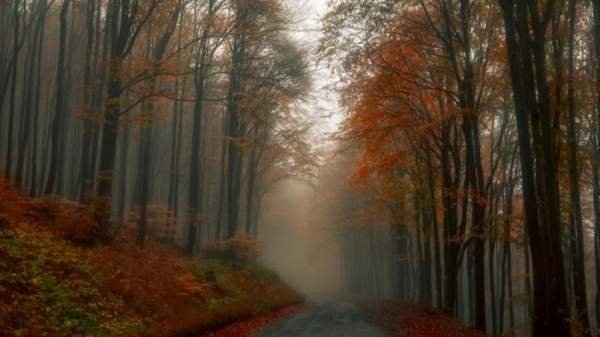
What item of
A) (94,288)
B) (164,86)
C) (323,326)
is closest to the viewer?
(94,288)

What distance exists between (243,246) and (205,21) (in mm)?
9925

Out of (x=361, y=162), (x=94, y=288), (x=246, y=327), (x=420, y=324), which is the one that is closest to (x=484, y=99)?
(x=361, y=162)

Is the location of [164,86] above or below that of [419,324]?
above

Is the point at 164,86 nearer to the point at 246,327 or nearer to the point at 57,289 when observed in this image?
the point at 246,327

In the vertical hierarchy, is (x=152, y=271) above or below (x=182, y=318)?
above

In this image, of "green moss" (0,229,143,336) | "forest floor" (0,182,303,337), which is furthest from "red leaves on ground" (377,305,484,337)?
"green moss" (0,229,143,336)

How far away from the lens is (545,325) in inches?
357

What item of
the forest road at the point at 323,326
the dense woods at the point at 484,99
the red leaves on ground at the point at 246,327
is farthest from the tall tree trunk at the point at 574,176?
the red leaves on ground at the point at 246,327

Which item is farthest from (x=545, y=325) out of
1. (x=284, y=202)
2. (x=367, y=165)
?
(x=284, y=202)

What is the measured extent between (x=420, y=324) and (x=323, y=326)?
2993 mm

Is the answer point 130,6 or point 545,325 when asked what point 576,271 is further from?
point 130,6

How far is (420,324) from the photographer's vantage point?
13.2 m

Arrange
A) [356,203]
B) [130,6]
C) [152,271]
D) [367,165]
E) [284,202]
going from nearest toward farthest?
[152,271], [130,6], [367,165], [356,203], [284,202]

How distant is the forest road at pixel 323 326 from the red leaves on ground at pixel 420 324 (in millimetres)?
576
